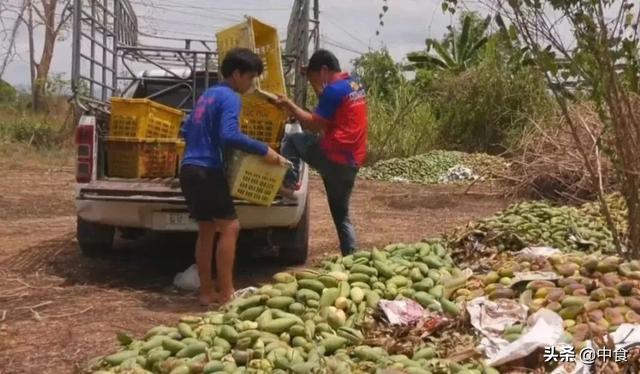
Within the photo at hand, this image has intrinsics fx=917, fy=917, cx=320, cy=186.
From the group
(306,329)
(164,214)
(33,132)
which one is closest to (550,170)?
(164,214)

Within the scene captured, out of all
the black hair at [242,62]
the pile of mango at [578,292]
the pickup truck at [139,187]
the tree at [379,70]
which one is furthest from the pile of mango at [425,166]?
the pile of mango at [578,292]

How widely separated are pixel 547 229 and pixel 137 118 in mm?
3150

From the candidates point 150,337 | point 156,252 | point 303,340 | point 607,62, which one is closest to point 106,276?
point 156,252

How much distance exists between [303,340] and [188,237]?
4447 millimetres

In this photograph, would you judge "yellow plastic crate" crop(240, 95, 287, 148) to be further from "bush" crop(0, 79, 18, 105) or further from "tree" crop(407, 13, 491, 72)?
"bush" crop(0, 79, 18, 105)

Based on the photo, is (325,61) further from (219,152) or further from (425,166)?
(425,166)

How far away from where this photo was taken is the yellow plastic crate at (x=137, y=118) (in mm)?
6836

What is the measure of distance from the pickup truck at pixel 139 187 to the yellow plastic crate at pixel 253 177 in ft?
1.09

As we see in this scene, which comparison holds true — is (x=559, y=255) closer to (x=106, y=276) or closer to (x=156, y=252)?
(x=106, y=276)

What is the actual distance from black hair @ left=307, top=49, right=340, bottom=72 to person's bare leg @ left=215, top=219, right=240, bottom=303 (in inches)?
50.3

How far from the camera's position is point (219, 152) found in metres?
5.97

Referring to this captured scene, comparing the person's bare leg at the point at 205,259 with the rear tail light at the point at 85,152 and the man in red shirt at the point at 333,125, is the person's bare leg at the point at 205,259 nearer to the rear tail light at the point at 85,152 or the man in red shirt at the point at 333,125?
the man in red shirt at the point at 333,125

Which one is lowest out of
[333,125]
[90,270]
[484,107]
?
[90,270]

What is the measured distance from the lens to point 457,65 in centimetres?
2498
